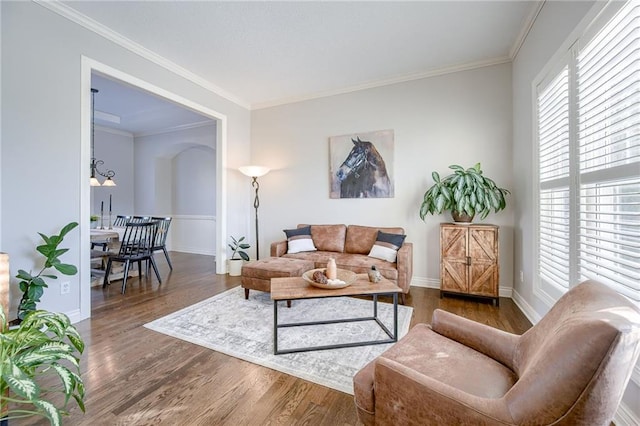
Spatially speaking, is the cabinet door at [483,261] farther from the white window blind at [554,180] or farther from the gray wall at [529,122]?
the white window blind at [554,180]

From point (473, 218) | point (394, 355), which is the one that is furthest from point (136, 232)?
point (473, 218)

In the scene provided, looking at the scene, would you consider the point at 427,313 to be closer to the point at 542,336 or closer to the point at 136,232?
the point at 542,336

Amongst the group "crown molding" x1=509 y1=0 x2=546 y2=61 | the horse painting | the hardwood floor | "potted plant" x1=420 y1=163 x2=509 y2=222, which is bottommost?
the hardwood floor

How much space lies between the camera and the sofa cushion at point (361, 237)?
3918mm

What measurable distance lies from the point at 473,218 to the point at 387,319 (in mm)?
1841

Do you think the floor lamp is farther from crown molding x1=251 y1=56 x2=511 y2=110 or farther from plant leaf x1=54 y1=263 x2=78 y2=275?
plant leaf x1=54 y1=263 x2=78 y2=275

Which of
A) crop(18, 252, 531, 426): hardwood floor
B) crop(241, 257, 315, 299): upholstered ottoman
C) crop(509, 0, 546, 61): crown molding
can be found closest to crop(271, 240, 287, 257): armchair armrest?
crop(241, 257, 315, 299): upholstered ottoman

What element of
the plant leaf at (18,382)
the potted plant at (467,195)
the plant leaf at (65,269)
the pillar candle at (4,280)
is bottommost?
the plant leaf at (18,382)

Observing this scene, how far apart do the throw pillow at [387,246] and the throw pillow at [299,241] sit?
0.96 meters

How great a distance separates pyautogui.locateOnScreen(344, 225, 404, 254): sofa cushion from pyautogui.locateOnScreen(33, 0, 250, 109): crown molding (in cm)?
317

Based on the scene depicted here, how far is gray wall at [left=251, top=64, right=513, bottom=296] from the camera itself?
11.6 feet

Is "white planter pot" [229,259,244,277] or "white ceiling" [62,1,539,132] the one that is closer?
"white ceiling" [62,1,539,132]

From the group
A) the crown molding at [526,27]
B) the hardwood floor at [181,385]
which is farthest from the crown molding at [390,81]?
the hardwood floor at [181,385]

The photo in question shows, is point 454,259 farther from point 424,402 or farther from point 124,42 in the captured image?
point 124,42
